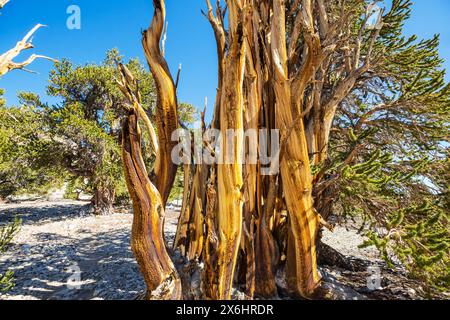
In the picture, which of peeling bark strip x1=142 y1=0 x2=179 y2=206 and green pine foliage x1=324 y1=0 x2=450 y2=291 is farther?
peeling bark strip x1=142 y1=0 x2=179 y2=206

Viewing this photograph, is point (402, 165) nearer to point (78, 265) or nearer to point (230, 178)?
point (230, 178)

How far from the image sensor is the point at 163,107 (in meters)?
2.86

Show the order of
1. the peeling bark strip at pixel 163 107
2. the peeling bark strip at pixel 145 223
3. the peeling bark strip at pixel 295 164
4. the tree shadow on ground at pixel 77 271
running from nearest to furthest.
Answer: the peeling bark strip at pixel 145 223
the peeling bark strip at pixel 295 164
the peeling bark strip at pixel 163 107
the tree shadow on ground at pixel 77 271

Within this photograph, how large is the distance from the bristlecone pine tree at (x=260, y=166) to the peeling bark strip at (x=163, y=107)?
12 millimetres

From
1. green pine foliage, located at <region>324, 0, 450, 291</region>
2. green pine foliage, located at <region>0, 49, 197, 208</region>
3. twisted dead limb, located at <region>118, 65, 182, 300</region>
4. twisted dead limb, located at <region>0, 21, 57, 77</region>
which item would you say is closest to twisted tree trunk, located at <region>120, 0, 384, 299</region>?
twisted dead limb, located at <region>118, 65, 182, 300</region>

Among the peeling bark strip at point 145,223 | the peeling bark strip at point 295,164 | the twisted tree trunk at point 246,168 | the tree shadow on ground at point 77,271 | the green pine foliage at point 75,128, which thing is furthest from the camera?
the green pine foliage at point 75,128

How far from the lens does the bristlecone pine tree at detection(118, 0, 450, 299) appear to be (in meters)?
2.34

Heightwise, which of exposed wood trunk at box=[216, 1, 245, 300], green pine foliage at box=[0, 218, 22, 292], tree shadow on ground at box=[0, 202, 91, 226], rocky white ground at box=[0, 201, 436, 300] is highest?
exposed wood trunk at box=[216, 1, 245, 300]

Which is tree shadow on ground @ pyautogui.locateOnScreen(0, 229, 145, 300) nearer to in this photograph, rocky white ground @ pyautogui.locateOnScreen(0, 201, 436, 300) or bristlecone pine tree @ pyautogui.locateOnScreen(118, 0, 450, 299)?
rocky white ground @ pyautogui.locateOnScreen(0, 201, 436, 300)

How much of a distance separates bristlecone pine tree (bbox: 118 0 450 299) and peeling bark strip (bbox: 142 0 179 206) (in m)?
0.01

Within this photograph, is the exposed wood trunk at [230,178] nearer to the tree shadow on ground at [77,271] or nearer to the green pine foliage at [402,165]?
the green pine foliage at [402,165]

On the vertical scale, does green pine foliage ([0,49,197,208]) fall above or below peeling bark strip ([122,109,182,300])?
above

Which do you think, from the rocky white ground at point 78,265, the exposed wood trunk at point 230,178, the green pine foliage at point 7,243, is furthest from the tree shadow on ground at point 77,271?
the exposed wood trunk at point 230,178

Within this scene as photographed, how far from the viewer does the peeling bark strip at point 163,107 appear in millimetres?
2748
